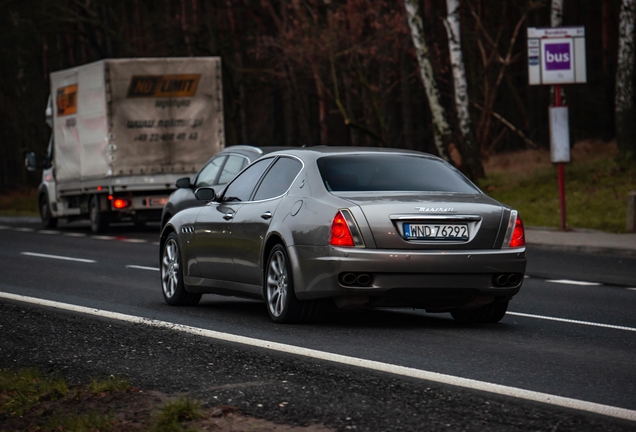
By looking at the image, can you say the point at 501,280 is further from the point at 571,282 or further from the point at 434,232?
the point at 571,282

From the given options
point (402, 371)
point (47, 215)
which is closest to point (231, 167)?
point (402, 371)

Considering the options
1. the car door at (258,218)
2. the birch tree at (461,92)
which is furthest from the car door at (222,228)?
Answer: the birch tree at (461,92)

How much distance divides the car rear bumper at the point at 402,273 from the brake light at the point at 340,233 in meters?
0.06

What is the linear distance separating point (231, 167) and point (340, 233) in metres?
8.45

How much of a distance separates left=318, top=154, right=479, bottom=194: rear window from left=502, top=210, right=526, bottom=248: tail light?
544 mm

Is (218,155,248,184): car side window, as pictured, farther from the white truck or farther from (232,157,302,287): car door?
the white truck

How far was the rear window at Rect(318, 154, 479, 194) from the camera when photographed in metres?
10.1

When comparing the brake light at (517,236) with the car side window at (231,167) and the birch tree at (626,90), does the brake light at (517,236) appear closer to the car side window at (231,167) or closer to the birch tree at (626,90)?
the car side window at (231,167)

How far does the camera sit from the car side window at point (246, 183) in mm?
11180

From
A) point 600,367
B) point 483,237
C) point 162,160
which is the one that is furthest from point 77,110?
point 600,367

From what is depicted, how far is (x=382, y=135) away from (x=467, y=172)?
4941 millimetres

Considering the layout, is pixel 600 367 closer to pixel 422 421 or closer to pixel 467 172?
pixel 422 421

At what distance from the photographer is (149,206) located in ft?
84.6

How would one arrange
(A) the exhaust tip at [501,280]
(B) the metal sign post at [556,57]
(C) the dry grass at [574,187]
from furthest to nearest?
(C) the dry grass at [574,187]
(B) the metal sign post at [556,57]
(A) the exhaust tip at [501,280]
